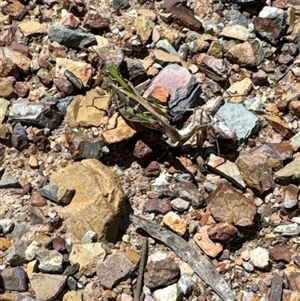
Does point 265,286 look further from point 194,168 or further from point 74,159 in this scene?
point 74,159

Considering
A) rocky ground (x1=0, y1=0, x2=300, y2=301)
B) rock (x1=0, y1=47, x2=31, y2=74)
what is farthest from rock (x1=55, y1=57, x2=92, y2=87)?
rock (x1=0, y1=47, x2=31, y2=74)

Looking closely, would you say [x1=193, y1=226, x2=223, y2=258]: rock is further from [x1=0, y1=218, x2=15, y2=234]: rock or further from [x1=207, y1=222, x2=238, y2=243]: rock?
[x1=0, y1=218, x2=15, y2=234]: rock

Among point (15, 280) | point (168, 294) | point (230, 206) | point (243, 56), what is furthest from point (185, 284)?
point (243, 56)

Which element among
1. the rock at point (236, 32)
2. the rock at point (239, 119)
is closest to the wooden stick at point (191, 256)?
the rock at point (239, 119)

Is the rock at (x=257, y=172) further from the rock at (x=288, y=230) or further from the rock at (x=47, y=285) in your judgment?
the rock at (x=47, y=285)

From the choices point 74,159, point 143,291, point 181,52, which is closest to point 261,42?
point 181,52

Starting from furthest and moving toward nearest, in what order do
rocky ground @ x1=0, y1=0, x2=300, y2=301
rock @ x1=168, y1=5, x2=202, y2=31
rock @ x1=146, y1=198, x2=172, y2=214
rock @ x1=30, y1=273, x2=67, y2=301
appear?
rock @ x1=168, y1=5, x2=202, y2=31 → rock @ x1=146, y1=198, x2=172, y2=214 → rocky ground @ x1=0, y1=0, x2=300, y2=301 → rock @ x1=30, y1=273, x2=67, y2=301
